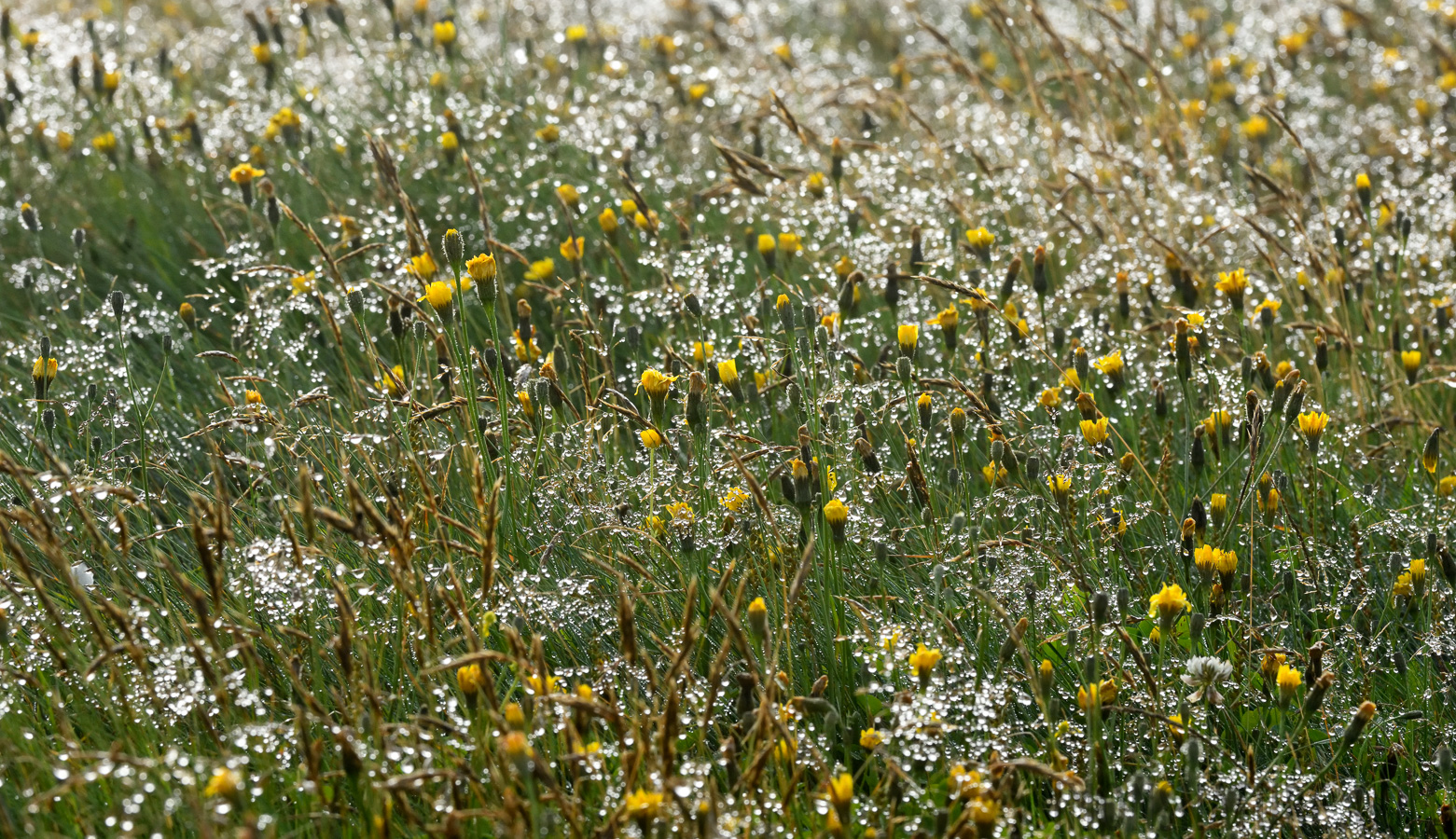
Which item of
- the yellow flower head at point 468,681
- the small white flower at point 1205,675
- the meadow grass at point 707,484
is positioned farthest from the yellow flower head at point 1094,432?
the yellow flower head at point 468,681

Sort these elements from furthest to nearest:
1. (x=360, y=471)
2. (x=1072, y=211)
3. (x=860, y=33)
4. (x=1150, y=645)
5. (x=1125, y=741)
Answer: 1. (x=860, y=33)
2. (x=1072, y=211)
3. (x=360, y=471)
4. (x=1150, y=645)
5. (x=1125, y=741)

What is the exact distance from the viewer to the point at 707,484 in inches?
96.6

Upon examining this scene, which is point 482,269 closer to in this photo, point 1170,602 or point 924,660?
point 924,660

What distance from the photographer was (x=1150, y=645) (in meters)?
2.24

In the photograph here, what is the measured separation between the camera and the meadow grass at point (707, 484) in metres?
1.81

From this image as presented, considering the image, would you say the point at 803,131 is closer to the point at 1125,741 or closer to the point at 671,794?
the point at 1125,741

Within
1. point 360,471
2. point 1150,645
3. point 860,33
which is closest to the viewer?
point 1150,645

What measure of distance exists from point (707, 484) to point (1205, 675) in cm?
101

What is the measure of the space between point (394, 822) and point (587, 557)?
62 cm

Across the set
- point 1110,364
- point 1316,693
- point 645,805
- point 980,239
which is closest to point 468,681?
point 645,805

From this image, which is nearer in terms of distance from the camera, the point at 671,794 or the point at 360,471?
the point at 671,794

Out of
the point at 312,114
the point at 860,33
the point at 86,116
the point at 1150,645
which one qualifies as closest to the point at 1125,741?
the point at 1150,645

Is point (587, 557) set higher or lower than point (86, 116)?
lower

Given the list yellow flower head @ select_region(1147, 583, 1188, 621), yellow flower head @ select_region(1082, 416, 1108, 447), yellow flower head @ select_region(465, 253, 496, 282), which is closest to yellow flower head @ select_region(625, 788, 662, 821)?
yellow flower head @ select_region(1147, 583, 1188, 621)
